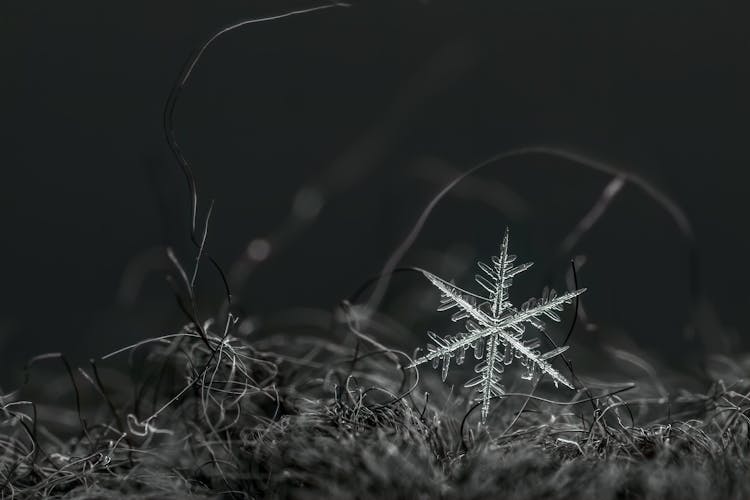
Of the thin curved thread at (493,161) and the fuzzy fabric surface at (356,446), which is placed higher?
the thin curved thread at (493,161)

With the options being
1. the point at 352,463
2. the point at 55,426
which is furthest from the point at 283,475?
the point at 55,426

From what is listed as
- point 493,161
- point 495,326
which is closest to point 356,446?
point 495,326

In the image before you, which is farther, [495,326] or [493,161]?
[493,161]

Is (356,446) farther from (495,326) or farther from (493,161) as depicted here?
(493,161)

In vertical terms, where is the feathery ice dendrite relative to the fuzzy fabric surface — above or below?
above

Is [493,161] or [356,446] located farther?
[493,161]

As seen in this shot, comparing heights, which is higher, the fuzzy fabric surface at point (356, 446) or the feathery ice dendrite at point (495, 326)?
the feathery ice dendrite at point (495, 326)

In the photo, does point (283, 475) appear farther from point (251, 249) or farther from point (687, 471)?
point (251, 249)

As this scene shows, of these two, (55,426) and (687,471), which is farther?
(55,426)
